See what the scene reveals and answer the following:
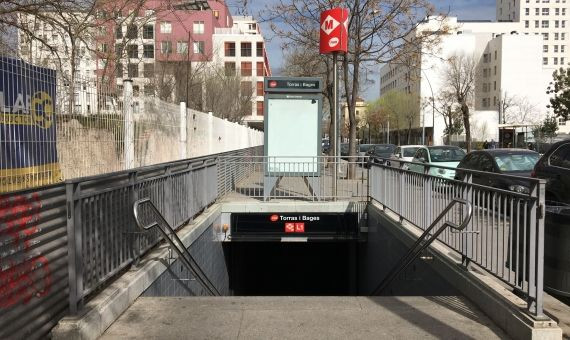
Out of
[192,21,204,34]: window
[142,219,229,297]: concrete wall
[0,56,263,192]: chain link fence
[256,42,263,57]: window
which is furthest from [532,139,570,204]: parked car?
[256,42,263,57]: window

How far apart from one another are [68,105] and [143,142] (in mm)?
2830

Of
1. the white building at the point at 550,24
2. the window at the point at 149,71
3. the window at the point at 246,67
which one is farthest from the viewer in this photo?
the white building at the point at 550,24

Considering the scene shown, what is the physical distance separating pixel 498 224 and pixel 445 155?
46.1 ft

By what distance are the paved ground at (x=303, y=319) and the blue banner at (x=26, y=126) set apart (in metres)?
1.83

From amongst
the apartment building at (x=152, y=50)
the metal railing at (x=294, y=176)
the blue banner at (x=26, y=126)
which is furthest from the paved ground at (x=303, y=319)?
the metal railing at (x=294, y=176)

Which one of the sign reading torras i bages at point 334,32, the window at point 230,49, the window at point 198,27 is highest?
the window at point 198,27

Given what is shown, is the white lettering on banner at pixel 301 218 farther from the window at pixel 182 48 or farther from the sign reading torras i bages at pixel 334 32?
the window at pixel 182 48

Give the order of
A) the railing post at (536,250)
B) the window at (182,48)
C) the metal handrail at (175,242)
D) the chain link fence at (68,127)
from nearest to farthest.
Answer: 1. the railing post at (536,250)
2. the chain link fence at (68,127)
3. the metal handrail at (175,242)
4. the window at (182,48)

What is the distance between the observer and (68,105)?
22.8ft

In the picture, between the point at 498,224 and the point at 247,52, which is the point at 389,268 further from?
the point at 247,52

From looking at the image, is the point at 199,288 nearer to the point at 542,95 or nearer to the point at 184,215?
the point at 184,215

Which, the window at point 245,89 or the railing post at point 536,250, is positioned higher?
the window at point 245,89

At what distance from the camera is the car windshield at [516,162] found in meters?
13.0

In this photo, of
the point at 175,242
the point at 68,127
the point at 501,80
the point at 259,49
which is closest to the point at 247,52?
the point at 259,49
